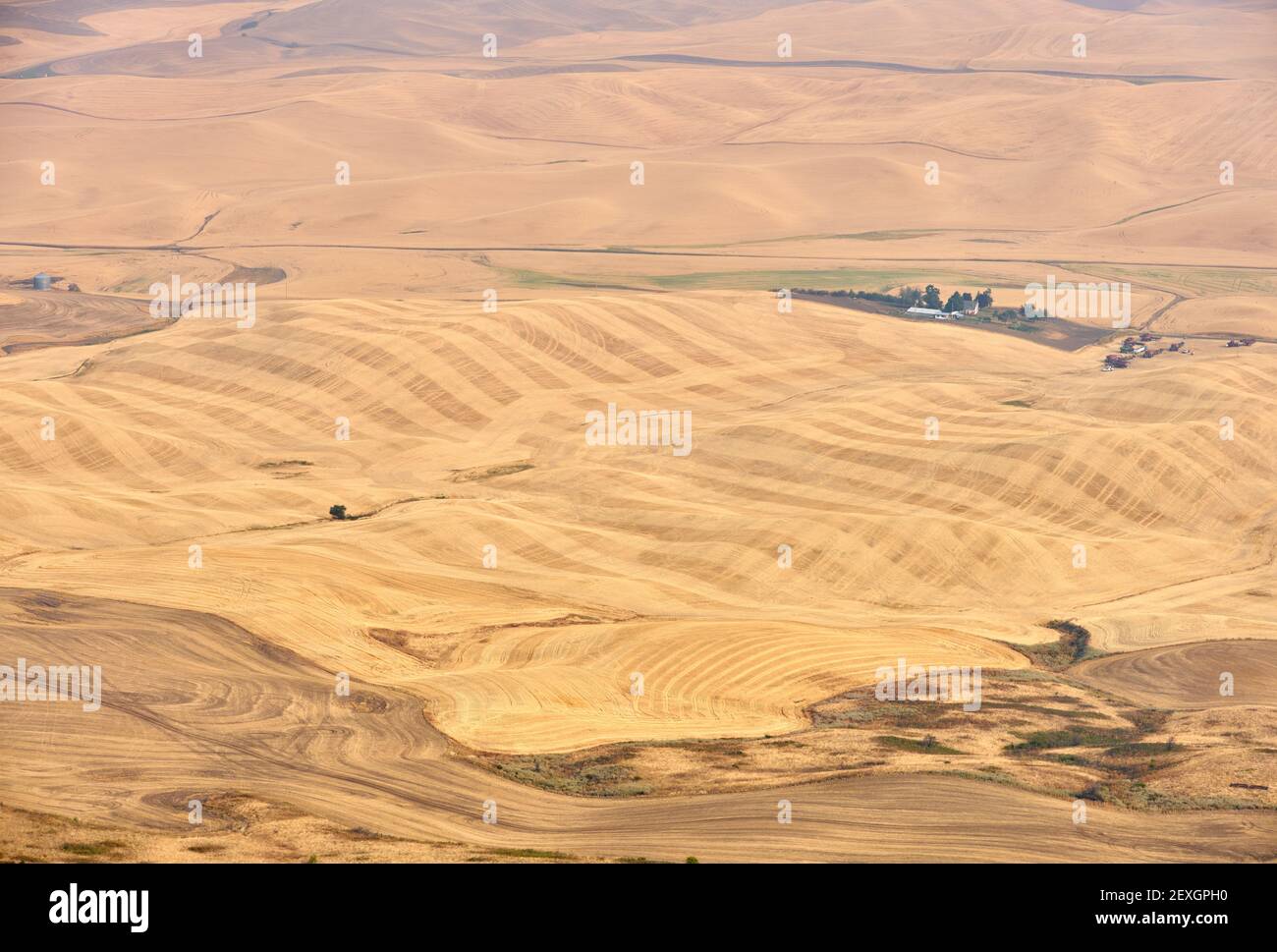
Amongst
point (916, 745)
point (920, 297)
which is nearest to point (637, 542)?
point (916, 745)

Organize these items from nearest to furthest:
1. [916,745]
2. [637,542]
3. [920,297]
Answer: [916,745], [637,542], [920,297]

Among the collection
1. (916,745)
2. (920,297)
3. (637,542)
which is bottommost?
(916,745)

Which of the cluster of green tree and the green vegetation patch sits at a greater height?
the cluster of green tree

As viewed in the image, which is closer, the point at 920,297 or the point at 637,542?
the point at 637,542

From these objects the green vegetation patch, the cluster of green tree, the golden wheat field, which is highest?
the cluster of green tree

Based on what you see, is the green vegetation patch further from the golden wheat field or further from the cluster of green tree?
the cluster of green tree

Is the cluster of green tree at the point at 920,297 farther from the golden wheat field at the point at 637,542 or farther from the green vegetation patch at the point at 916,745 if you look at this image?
the green vegetation patch at the point at 916,745

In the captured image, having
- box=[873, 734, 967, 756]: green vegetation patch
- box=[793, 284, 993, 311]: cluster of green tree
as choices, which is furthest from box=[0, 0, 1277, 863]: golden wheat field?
box=[793, 284, 993, 311]: cluster of green tree

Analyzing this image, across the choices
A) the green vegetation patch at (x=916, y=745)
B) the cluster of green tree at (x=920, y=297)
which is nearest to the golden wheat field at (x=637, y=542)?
the green vegetation patch at (x=916, y=745)

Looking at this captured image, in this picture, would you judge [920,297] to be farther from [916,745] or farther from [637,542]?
[916,745]
